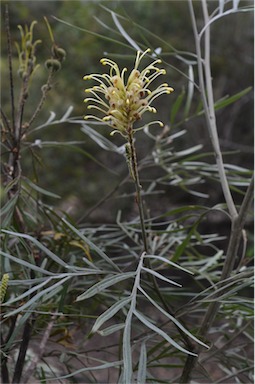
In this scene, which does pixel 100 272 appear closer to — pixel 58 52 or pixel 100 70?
pixel 58 52

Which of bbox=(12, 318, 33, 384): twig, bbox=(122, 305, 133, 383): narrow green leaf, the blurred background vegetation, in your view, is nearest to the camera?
bbox=(122, 305, 133, 383): narrow green leaf

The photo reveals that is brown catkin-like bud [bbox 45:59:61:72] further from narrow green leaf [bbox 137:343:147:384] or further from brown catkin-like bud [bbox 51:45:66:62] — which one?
narrow green leaf [bbox 137:343:147:384]

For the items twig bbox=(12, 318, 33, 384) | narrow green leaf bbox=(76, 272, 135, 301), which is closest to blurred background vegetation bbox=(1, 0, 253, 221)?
twig bbox=(12, 318, 33, 384)

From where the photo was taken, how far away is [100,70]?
1757 millimetres

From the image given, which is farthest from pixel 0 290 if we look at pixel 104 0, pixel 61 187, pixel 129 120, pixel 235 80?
pixel 235 80

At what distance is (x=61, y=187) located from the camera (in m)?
1.88

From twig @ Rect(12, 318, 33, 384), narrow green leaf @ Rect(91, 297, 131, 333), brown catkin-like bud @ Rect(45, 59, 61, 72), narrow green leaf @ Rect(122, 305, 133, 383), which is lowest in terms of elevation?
twig @ Rect(12, 318, 33, 384)

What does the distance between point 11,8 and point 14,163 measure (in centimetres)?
→ 141

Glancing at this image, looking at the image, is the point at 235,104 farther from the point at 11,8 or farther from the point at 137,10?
the point at 11,8

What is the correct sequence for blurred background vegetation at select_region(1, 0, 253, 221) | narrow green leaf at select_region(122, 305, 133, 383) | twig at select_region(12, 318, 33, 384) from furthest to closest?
blurred background vegetation at select_region(1, 0, 253, 221), twig at select_region(12, 318, 33, 384), narrow green leaf at select_region(122, 305, 133, 383)

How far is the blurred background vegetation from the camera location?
1.79 metres

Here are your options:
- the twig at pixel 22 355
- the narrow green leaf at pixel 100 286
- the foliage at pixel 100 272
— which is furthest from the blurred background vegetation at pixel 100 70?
the narrow green leaf at pixel 100 286

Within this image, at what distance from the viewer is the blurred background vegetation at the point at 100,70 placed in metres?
1.79

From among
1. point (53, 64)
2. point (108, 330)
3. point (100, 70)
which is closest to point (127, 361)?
point (108, 330)
